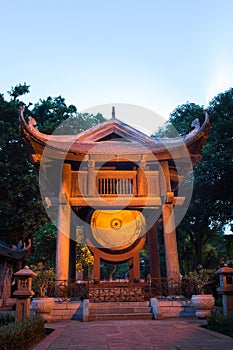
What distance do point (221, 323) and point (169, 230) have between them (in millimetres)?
6351

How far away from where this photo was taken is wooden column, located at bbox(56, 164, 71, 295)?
475 inches

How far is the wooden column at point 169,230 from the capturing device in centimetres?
1255

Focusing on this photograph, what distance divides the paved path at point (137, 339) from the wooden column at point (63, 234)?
13.7ft

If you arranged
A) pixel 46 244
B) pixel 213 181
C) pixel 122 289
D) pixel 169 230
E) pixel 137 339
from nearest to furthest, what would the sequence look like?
pixel 137 339, pixel 122 289, pixel 169 230, pixel 46 244, pixel 213 181

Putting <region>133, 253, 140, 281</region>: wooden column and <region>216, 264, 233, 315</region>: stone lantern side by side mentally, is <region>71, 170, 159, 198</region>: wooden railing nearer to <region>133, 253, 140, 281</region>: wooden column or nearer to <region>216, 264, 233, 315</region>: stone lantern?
<region>133, 253, 140, 281</region>: wooden column

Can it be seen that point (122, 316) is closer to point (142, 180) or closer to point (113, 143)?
point (142, 180)

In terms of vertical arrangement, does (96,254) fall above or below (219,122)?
below

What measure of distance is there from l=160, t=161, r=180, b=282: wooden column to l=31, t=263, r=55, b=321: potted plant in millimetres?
4771

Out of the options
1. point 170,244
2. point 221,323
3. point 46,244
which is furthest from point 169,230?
point 46,244

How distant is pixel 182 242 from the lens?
1206 inches

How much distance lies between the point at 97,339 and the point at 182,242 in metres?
25.5

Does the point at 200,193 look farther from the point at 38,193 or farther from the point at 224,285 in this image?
the point at 224,285

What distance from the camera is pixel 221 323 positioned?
6918 mm

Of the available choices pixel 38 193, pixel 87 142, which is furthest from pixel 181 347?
pixel 38 193
